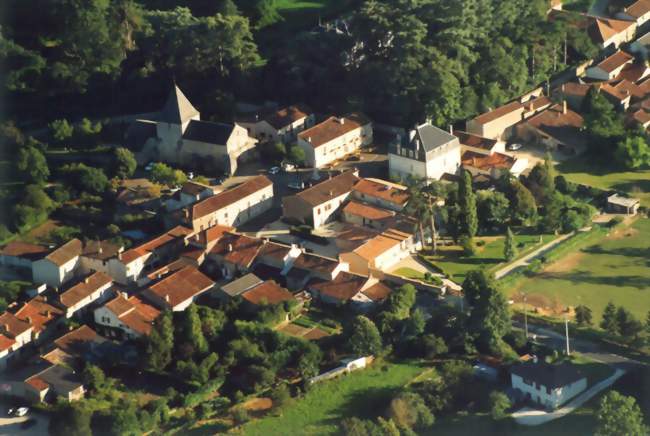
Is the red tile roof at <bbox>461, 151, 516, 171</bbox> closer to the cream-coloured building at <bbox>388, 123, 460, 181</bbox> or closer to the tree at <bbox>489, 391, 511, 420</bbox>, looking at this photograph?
the cream-coloured building at <bbox>388, 123, 460, 181</bbox>

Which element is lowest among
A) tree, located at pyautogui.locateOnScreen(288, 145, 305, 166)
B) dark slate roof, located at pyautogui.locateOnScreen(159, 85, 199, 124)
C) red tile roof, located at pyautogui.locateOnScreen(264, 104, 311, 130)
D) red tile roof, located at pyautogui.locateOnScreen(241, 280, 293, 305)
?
red tile roof, located at pyautogui.locateOnScreen(241, 280, 293, 305)

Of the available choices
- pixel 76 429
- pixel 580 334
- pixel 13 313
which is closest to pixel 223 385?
pixel 76 429

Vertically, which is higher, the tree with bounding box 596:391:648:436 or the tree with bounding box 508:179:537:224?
the tree with bounding box 508:179:537:224

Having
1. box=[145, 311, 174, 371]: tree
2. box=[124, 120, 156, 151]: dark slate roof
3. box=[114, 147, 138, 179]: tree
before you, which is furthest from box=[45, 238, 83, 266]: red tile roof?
box=[124, 120, 156, 151]: dark slate roof

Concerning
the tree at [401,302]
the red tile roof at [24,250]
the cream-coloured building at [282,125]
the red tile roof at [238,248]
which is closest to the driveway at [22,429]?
the red tile roof at [24,250]

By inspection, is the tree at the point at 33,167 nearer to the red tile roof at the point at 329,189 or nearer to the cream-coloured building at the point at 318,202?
the cream-coloured building at the point at 318,202

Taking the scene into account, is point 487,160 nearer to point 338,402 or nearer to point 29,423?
point 338,402
